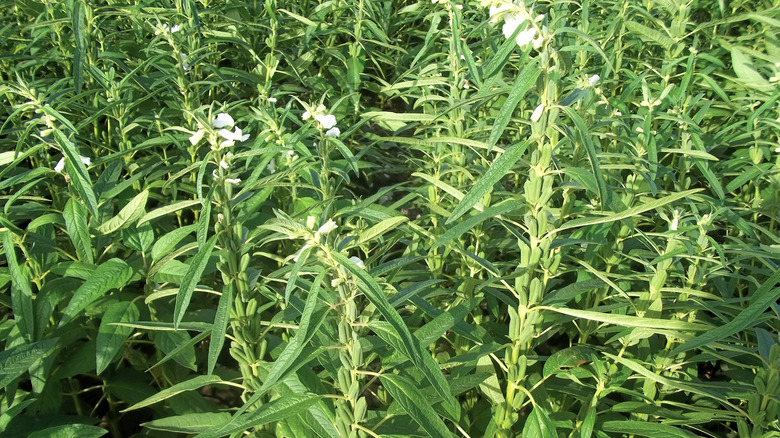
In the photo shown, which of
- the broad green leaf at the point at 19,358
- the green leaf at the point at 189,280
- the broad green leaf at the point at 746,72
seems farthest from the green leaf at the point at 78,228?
the broad green leaf at the point at 746,72

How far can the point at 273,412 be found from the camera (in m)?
1.25

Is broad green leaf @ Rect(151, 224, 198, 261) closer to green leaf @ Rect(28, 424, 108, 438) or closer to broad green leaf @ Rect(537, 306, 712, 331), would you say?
green leaf @ Rect(28, 424, 108, 438)

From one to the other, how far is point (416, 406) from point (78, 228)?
1378 millimetres

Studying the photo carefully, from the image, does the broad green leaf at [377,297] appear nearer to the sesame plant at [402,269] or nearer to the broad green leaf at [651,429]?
the sesame plant at [402,269]

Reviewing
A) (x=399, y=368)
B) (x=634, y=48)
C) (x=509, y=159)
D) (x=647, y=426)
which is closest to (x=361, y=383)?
(x=399, y=368)

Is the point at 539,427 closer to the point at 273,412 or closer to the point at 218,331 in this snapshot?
the point at 273,412

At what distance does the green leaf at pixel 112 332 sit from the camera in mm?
1765

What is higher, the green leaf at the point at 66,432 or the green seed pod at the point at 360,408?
the green seed pod at the point at 360,408

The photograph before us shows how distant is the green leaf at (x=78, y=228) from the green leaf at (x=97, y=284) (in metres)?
0.11

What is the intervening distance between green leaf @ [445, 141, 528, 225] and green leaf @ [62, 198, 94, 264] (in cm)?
132

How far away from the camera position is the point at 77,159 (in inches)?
69.7

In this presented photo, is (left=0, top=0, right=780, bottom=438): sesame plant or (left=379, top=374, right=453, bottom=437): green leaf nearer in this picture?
(left=379, top=374, right=453, bottom=437): green leaf

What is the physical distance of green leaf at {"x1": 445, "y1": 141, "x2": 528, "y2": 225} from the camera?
1294 millimetres

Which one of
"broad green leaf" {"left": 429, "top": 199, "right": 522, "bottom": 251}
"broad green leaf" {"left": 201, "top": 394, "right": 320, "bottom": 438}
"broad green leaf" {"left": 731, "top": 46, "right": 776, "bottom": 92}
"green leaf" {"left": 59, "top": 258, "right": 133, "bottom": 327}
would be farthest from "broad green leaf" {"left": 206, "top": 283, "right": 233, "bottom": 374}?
"broad green leaf" {"left": 731, "top": 46, "right": 776, "bottom": 92}
